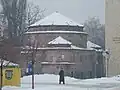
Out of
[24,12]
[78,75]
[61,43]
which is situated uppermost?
[24,12]

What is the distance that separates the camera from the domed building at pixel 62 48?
79.6 metres

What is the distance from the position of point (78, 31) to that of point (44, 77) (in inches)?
1119

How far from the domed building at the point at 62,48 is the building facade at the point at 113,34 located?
4.32m

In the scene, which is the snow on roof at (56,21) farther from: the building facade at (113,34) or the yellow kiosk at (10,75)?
the yellow kiosk at (10,75)

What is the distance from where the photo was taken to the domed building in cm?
7962

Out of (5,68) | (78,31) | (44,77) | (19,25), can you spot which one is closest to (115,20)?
(78,31)

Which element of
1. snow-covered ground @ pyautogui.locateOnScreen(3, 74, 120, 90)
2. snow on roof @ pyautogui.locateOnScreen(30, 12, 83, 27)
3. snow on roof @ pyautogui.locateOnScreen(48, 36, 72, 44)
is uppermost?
snow on roof @ pyautogui.locateOnScreen(30, 12, 83, 27)

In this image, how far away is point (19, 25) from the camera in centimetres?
8375

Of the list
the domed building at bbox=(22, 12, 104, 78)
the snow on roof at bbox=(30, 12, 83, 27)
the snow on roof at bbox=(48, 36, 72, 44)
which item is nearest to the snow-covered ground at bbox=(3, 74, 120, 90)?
the domed building at bbox=(22, 12, 104, 78)

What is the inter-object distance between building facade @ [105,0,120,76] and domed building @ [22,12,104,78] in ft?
14.2

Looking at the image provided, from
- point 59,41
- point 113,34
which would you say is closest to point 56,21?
point 59,41

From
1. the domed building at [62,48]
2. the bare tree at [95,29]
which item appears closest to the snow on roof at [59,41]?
the domed building at [62,48]

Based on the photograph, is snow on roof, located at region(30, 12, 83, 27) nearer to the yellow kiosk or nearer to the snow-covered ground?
the snow-covered ground

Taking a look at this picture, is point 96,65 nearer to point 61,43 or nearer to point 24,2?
point 61,43
